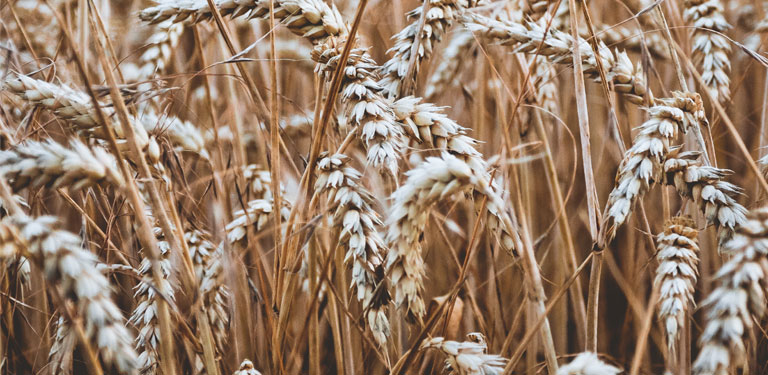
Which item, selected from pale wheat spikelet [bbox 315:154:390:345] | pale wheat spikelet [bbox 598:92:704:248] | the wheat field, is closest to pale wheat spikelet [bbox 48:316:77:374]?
the wheat field

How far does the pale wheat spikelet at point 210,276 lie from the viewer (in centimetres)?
73

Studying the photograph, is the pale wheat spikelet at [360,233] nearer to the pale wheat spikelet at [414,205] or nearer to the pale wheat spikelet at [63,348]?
the pale wheat spikelet at [414,205]

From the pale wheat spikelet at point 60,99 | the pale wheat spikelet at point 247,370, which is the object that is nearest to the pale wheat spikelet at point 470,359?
the pale wheat spikelet at point 247,370

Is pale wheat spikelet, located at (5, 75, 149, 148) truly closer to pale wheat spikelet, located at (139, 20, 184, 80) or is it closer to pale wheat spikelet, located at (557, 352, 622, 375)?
pale wheat spikelet, located at (139, 20, 184, 80)

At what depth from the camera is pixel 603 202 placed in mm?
1424

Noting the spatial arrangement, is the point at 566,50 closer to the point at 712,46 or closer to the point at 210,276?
the point at 712,46

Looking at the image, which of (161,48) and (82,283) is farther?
(161,48)

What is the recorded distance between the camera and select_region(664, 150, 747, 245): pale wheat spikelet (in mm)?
603

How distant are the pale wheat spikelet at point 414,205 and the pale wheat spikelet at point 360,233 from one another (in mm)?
52

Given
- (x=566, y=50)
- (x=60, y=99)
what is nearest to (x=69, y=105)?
(x=60, y=99)

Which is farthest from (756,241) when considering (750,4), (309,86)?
(750,4)

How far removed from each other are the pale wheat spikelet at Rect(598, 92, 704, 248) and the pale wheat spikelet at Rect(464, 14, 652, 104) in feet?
0.37

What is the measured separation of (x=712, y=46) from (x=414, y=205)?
825 mm

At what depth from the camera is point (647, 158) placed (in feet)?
1.95
